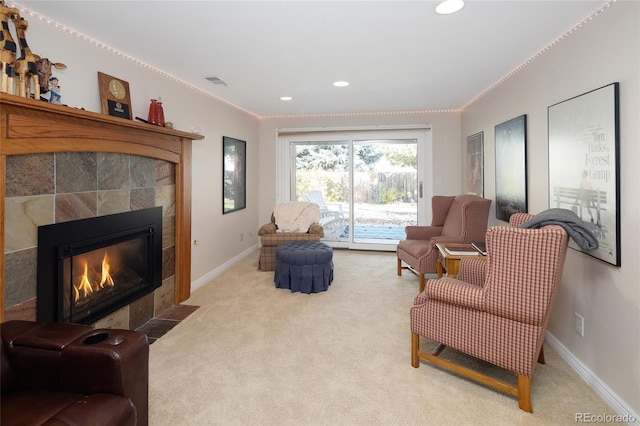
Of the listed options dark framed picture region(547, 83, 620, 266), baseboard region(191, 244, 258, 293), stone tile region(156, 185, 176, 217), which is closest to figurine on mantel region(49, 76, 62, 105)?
stone tile region(156, 185, 176, 217)

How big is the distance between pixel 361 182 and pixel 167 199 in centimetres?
343

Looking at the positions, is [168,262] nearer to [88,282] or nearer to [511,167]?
[88,282]

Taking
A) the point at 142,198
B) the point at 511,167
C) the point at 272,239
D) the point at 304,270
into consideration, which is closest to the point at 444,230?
the point at 511,167

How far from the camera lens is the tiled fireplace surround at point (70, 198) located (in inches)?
76.1

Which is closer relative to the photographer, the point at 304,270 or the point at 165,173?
the point at 165,173

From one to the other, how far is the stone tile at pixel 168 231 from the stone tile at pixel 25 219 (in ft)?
3.91

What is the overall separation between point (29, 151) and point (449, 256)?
2891mm

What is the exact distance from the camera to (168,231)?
3.40 metres

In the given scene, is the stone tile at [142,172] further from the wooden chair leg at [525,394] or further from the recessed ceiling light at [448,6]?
the wooden chair leg at [525,394]

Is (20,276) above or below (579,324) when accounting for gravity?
above

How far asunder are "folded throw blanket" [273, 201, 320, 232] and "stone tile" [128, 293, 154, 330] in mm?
2147

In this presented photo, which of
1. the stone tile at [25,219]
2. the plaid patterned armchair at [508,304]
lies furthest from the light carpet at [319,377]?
the stone tile at [25,219]

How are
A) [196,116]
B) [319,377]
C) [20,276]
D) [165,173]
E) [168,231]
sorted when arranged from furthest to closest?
[196,116] → [168,231] → [165,173] → [319,377] → [20,276]

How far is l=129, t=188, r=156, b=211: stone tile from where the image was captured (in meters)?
2.89
